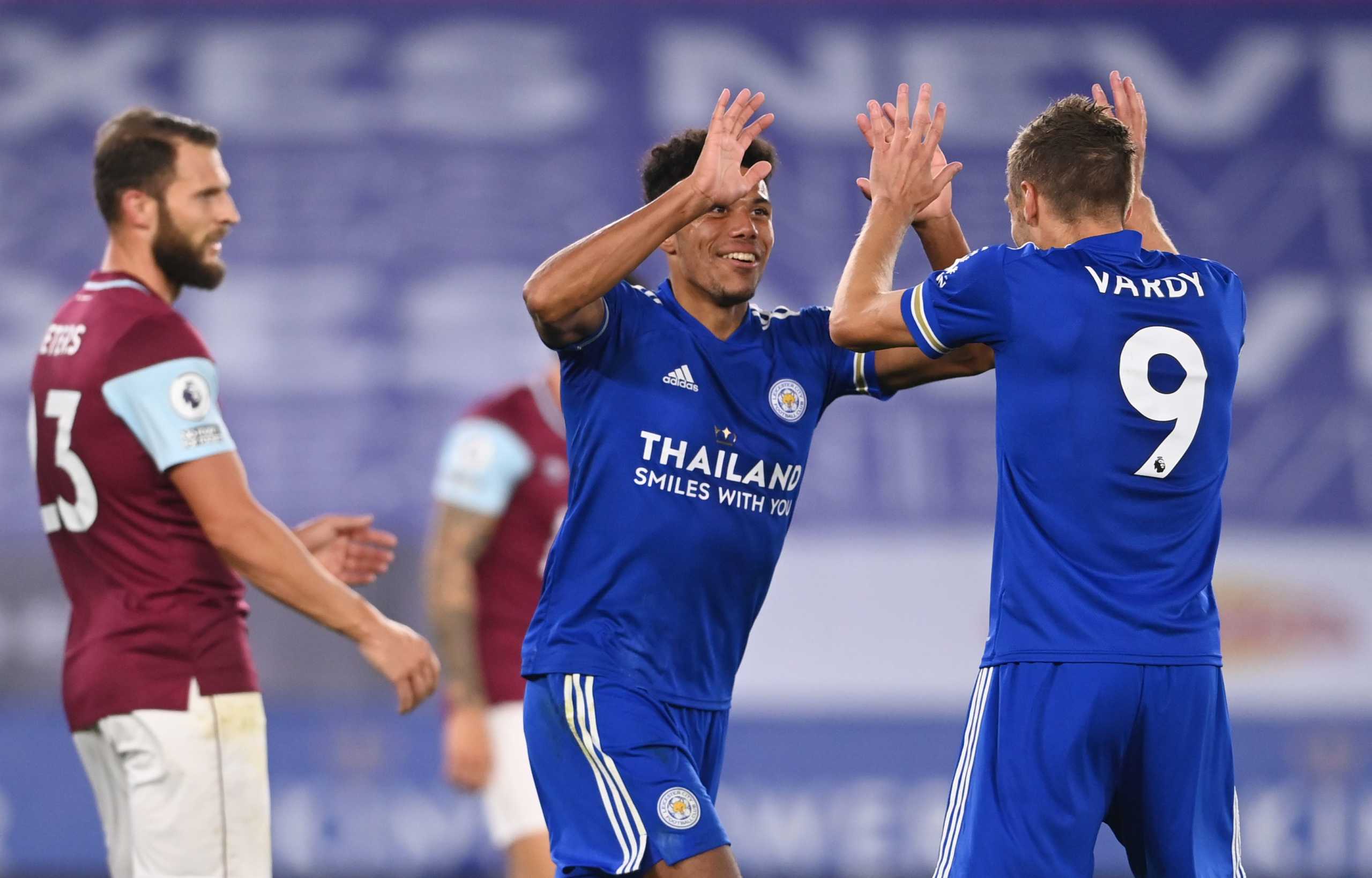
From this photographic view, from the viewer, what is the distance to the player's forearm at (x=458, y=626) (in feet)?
20.7

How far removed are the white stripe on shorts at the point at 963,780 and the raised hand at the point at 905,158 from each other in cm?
121

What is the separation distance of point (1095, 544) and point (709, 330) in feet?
3.98

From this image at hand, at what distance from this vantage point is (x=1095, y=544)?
372 centimetres

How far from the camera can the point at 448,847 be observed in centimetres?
919

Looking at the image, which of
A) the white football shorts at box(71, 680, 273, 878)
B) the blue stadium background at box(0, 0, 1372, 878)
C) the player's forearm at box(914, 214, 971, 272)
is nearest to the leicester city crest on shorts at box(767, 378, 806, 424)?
the player's forearm at box(914, 214, 971, 272)

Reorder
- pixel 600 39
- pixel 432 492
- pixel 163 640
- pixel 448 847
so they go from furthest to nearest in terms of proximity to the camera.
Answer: pixel 600 39
pixel 432 492
pixel 448 847
pixel 163 640

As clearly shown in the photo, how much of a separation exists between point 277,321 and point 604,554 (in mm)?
6420

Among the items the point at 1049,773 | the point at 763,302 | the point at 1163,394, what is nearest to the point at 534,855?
the point at 1049,773

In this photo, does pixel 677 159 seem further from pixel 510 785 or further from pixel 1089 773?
pixel 510 785

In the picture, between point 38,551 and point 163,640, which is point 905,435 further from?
point 163,640

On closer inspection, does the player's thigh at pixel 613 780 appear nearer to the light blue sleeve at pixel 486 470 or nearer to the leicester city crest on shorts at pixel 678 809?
the leicester city crest on shorts at pixel 678 809

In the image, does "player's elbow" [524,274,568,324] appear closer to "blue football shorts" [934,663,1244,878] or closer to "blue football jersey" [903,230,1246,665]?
"blue football jersey" [903,230,1246,665]

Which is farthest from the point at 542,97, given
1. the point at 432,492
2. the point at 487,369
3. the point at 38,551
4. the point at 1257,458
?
the point at 1257,458

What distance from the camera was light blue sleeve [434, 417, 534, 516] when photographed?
6367 millimetres
